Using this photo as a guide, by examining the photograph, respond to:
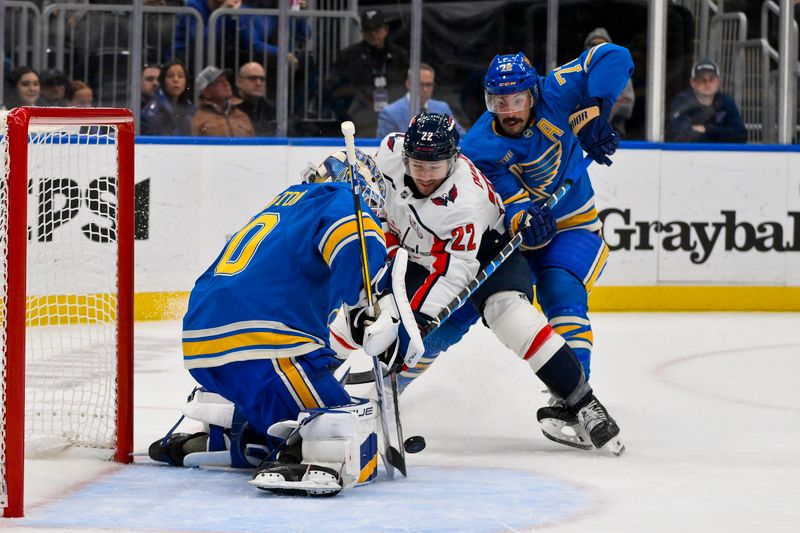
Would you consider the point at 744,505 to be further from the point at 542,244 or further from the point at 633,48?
the point at 633,48

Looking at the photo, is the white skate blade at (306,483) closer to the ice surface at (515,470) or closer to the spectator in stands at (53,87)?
the ice surface at (515,470)

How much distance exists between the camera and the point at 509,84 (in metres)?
3.81

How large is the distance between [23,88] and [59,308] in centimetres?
201

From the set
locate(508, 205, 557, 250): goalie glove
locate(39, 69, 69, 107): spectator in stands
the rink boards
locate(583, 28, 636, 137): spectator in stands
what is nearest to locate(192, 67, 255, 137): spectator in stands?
the rink boards

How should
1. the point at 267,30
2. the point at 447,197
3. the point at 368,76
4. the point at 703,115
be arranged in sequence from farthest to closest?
1. the point at 703,115
2. the point at 368,76
3. the point at 267,30
4. the point at 447,197

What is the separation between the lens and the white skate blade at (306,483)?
286cm

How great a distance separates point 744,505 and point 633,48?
421 cm

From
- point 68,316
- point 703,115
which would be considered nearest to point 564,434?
point 68,316

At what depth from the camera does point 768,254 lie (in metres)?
6.81

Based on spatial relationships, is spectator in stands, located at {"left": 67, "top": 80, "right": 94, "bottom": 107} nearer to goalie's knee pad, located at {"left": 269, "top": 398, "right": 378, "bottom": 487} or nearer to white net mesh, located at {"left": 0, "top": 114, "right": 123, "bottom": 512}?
white net mesh, located at {"left": 0, "top": 114, "right": 123, "bottom": 512}

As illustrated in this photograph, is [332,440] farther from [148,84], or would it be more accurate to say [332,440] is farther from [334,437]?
[148,84]

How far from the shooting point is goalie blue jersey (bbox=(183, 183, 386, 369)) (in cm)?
293

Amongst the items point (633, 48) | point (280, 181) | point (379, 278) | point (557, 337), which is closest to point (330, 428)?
point (379, 278)

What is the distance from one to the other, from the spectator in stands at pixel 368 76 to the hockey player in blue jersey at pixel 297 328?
3.61 metres
